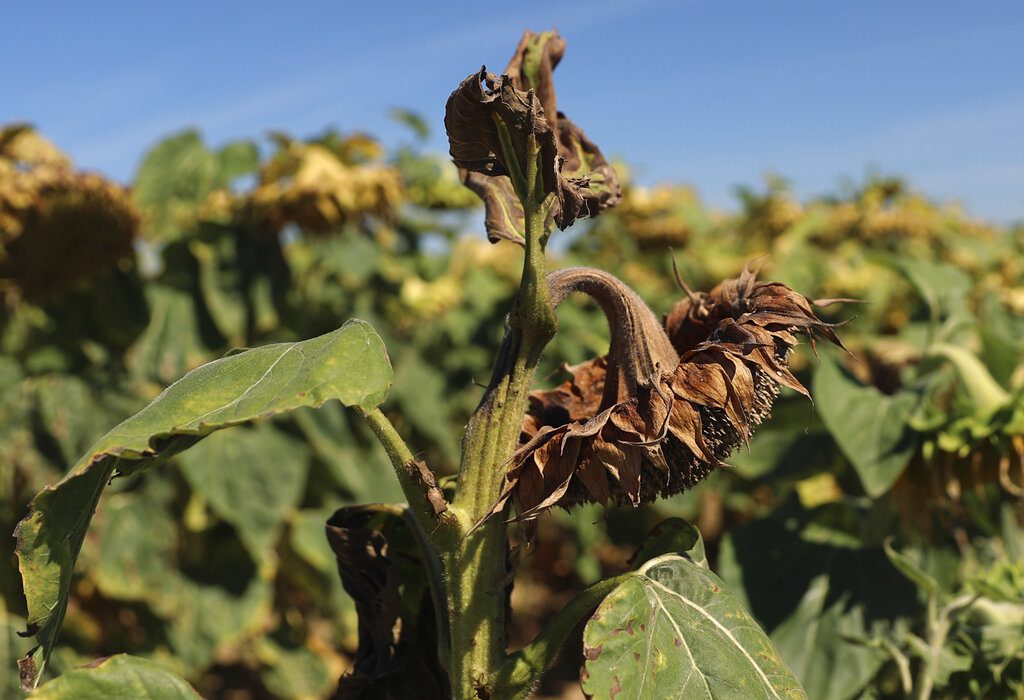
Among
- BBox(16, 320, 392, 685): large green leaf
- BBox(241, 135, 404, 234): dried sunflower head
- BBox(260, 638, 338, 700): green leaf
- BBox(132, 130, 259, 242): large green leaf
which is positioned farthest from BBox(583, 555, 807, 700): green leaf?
BBox(260, 638, 338, 700): green leaf

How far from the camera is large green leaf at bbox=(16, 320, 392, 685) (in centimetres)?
72

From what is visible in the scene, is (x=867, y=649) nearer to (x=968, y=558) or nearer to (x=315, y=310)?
(x=968, y=558)

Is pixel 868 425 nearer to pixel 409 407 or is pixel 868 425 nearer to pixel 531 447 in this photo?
pixel 531 447

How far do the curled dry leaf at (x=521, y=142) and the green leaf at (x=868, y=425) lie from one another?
900mm

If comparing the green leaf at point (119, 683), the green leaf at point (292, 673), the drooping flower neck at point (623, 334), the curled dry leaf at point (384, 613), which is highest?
the drooping flower neck at point (623, 334)

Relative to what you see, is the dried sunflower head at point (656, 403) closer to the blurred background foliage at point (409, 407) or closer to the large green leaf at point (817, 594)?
the blurred background foliage at point (409, 407)

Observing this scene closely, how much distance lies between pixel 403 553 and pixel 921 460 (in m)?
1.09

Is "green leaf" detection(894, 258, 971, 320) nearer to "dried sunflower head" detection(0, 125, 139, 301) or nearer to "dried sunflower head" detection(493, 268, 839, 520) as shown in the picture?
"dried sunflower head" detection(493, 268, 839, 520)

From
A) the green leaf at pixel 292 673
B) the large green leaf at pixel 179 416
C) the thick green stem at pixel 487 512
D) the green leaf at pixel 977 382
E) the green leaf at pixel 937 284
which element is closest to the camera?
the large green leaf at pixel 179 416

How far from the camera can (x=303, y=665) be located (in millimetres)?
4082

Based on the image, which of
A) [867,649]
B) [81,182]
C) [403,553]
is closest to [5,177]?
[81,182]

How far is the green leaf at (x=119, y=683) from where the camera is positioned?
0.76 meters

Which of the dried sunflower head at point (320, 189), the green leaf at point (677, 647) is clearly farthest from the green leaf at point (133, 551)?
the green leaf at point (677, 647)

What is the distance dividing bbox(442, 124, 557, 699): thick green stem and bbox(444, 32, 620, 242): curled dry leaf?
0.13 feet
